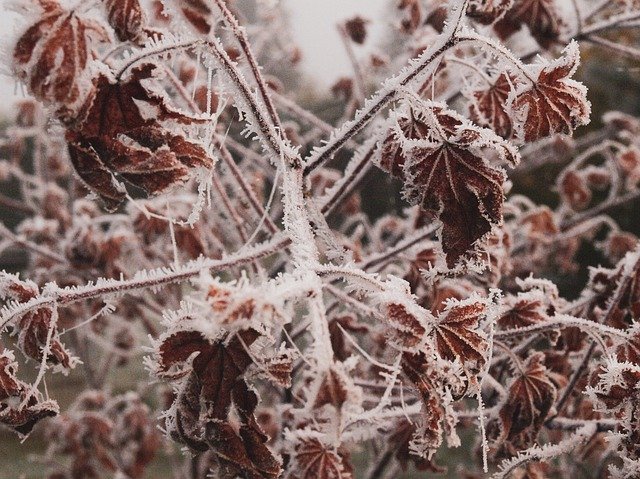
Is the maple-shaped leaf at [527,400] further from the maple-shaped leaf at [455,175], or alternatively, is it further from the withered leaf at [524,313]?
the maple-shaped leaf at [455,175]

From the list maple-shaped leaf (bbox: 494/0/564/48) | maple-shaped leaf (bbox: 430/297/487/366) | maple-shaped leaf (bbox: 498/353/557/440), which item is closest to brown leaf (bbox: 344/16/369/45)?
maple-shaped leaf (bbox: 494/0/564/48)

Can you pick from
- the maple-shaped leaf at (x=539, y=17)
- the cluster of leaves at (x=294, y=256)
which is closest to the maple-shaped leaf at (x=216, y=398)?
the cluster of leaves at (x=294, y=256)

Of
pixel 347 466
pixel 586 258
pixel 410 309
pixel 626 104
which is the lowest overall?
pixel 347 466

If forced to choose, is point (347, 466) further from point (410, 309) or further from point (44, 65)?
point (44, 65)

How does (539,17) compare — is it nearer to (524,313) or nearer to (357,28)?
(524,313)

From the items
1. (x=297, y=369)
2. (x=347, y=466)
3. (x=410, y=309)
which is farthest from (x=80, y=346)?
(x=410, y=309)
